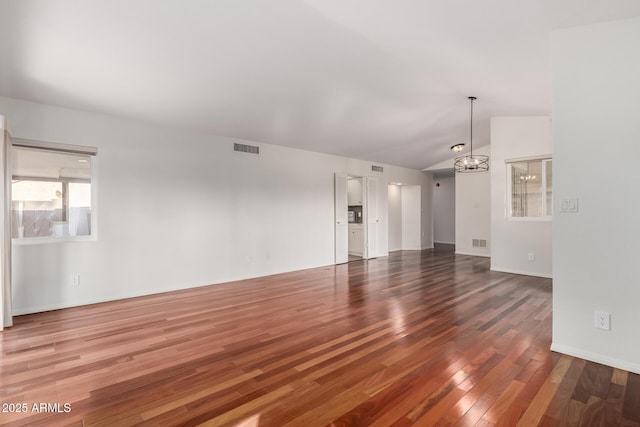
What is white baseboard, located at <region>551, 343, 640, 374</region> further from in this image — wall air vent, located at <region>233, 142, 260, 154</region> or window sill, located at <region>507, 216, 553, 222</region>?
wall air vent, located at <region>233, 142, 260, 154</region>

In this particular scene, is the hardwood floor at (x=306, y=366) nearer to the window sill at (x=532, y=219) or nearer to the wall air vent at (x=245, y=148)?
the window sill at (x=532, y=219)

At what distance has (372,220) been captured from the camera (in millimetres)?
8141

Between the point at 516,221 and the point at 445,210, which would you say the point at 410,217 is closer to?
the point at 445,210

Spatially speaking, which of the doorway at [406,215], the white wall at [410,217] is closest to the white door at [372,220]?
the doorway at [406,215]

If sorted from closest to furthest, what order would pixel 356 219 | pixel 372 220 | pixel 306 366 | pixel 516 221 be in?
pixel 306 366 → pixel 516 221 → pixel 372 220 → pixel 356 219

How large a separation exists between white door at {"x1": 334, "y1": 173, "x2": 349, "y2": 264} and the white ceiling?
2.26 meters

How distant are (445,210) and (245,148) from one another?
878 cm

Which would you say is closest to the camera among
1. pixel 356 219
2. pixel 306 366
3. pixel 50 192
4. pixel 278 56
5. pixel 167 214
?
A: pixel 306 366

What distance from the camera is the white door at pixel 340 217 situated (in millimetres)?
7219

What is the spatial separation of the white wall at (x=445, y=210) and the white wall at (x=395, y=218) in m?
2.83

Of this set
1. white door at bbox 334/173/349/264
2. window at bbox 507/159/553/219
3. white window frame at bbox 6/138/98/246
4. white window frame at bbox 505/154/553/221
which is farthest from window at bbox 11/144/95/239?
window at bbox 507/159/553/219

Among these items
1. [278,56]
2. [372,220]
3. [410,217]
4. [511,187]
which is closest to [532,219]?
[511,187]

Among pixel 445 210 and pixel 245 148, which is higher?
pixel 245 148

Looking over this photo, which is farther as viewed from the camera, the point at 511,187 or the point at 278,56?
the point at 511,187
